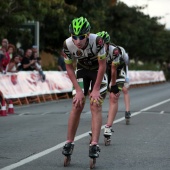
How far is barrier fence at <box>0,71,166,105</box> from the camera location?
19625 mm

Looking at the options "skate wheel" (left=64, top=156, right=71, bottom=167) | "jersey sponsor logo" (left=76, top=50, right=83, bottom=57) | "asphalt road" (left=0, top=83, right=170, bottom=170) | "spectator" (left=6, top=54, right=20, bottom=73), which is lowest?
"asphalt road" (left=0, top=83, right=170, bottom=170)

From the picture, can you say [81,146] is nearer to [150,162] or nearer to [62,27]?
[150,162]

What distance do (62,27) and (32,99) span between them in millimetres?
13365

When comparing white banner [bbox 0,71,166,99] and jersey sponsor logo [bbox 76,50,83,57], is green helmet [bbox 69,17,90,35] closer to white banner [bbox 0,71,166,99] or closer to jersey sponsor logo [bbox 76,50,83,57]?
jersey sponsor logo [bbox 76,50,83,57]

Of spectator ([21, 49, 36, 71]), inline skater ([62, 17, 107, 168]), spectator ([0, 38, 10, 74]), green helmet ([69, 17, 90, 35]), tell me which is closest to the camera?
green helmet ([69, 17, 90, 35])

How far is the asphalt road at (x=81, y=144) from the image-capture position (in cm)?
807

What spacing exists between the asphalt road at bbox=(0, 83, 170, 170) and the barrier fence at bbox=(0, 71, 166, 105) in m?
3.68

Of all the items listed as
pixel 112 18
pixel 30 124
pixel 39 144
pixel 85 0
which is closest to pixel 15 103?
pixel 30 124

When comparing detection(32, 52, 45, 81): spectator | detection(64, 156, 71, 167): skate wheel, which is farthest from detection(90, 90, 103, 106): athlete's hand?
detection(32, 52, 45, 81): spectator

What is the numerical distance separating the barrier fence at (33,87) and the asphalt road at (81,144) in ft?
12.1

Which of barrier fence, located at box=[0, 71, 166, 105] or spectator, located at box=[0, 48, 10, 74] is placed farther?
barrier fence, located at box=[0, 71, 166, 105]

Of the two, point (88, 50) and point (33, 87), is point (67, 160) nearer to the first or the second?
point (88, 50)

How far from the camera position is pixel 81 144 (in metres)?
10.0

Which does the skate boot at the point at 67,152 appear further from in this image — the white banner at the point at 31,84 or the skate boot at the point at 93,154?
the white banner at the point at 31,84
